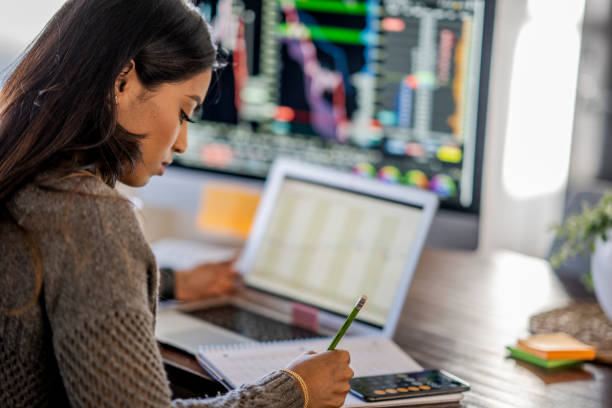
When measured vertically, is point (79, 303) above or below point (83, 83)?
below

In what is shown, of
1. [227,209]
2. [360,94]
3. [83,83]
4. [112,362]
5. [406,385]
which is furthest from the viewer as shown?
[227,209]

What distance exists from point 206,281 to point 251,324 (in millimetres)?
163

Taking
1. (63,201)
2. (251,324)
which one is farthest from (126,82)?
(251,324)

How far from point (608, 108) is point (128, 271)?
3397 mm

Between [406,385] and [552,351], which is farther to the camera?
[552,351]

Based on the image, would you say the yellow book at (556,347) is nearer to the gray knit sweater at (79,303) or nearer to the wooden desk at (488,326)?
the wooden desk at (488,326)

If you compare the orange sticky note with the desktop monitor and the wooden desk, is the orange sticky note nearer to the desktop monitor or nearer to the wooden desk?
the desktop monitor

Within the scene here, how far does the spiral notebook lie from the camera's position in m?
0.92

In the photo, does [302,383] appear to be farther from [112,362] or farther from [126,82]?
[126,82]

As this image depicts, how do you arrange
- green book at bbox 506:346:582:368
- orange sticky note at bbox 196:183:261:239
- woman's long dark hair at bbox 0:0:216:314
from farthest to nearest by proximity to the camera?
orange sticky note at bbox 196:183:261:239 < green book at bbox 506:346:582:368 < woman's long dark hair at bbox 0:0:216:314

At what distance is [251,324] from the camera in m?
1.22

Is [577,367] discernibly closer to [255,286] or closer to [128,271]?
[255,286]

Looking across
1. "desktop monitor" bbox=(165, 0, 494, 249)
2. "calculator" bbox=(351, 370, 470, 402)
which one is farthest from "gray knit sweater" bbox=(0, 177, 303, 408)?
"desktop monitor" bbox=(165, 0, 494, 249)

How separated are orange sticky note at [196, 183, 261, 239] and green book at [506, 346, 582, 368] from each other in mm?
726
